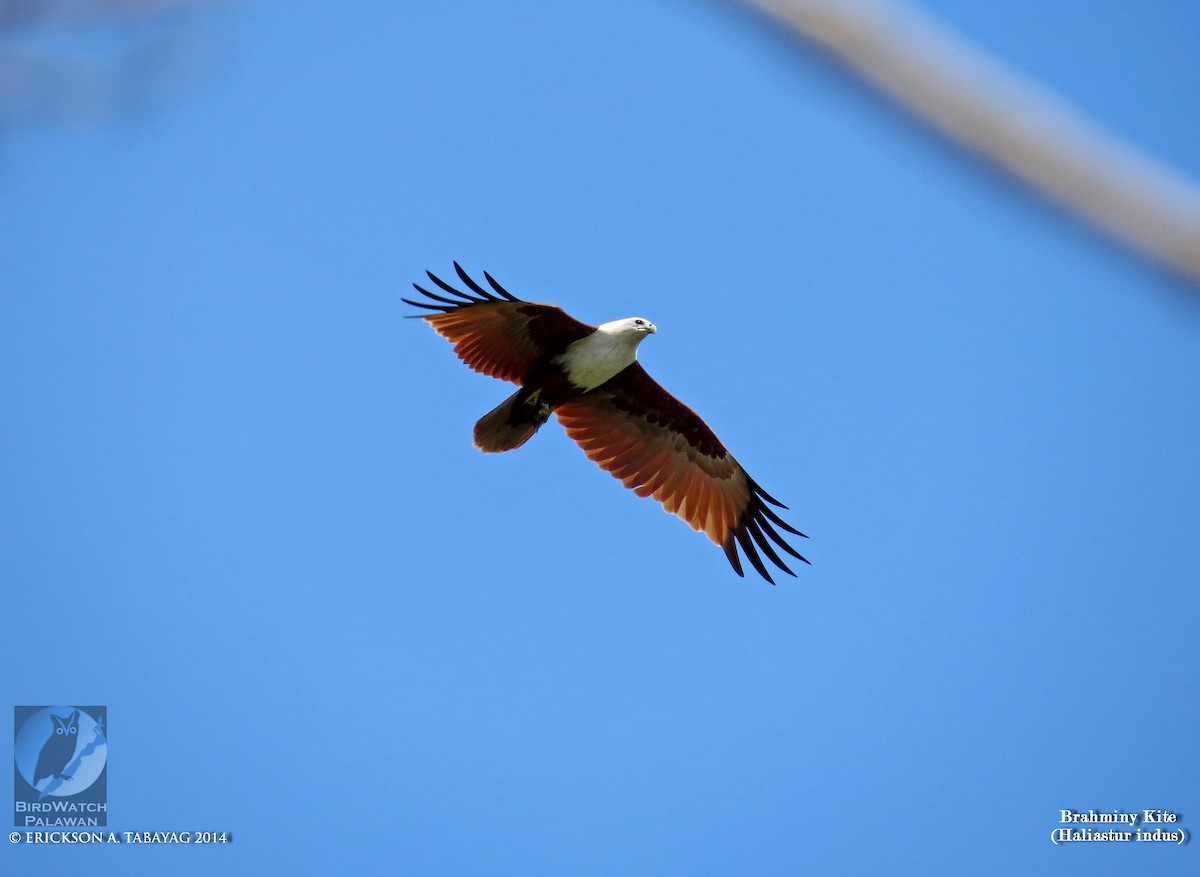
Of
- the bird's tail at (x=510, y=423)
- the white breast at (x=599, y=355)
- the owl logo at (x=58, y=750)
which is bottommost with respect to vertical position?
the owl logo at (x=58, y=750)

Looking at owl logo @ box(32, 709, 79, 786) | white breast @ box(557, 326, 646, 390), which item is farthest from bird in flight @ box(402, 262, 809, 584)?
owl logo @ box(32, 709, 79, 786)

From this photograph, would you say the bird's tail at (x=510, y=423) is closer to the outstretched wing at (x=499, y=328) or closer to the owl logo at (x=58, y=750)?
the outstretched wing at (x=499, y=328)

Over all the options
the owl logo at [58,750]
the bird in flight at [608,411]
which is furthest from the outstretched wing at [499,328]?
the owl logo at [58,750]

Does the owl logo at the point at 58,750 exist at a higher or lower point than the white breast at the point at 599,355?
lower

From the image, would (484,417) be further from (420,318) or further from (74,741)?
(74,741)

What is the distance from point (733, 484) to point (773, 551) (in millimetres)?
753

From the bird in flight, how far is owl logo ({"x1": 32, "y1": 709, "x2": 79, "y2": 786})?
27.4 feet

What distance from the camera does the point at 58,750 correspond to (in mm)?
14852

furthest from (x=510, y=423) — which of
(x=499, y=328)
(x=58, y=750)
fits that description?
(x=58, y=750)

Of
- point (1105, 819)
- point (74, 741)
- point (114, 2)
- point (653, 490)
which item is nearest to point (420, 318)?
point (653, 490)

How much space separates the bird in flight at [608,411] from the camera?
31.3 feet

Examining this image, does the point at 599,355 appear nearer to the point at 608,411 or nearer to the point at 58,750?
the point at 608,411

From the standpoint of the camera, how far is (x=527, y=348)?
9.81m

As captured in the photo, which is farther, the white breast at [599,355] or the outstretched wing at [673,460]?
the outstretched wing at [673,460]
